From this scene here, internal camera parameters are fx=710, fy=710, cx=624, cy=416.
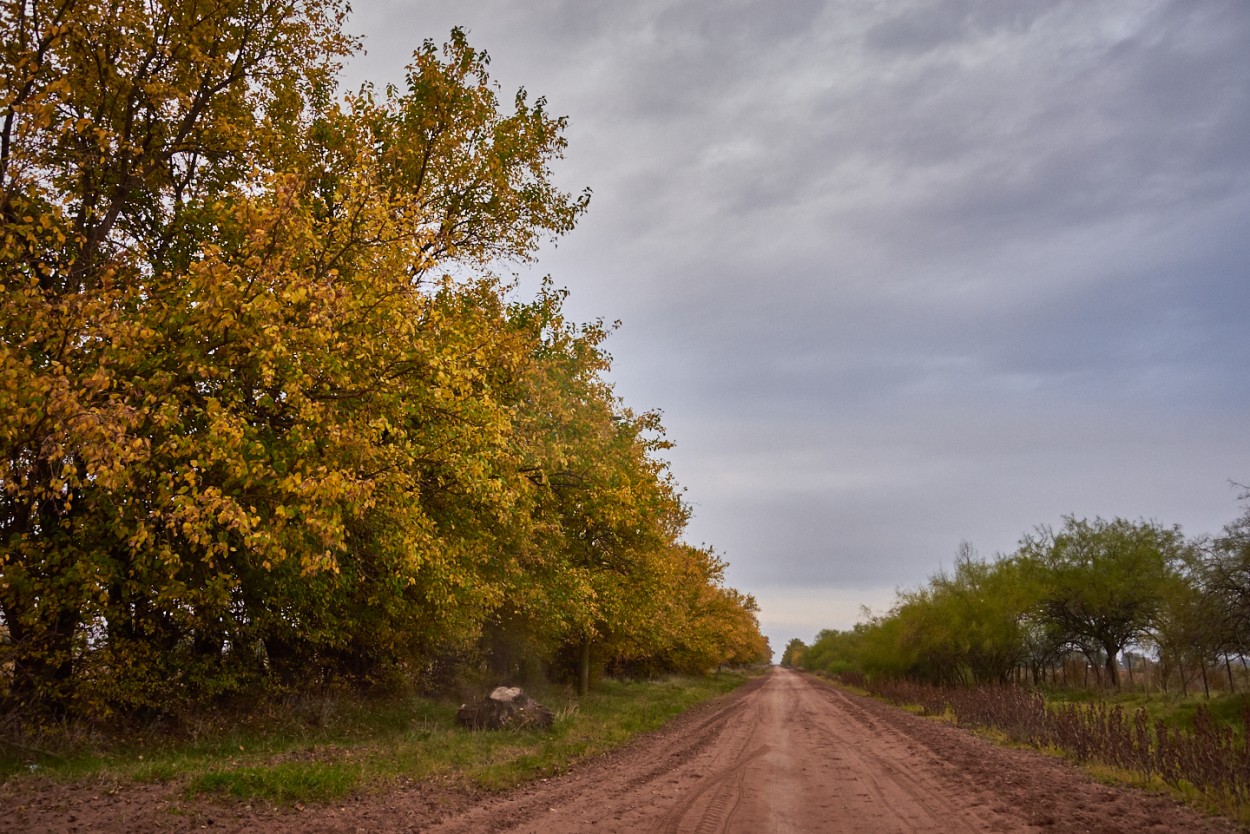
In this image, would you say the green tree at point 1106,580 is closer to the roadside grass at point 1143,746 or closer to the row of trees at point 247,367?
the roadside grass at point 1143,746

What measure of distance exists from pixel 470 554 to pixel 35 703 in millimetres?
6767

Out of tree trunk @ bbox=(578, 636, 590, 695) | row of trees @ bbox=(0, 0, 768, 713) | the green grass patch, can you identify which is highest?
row of trees @ bbox=(0, 0, 768, 713)

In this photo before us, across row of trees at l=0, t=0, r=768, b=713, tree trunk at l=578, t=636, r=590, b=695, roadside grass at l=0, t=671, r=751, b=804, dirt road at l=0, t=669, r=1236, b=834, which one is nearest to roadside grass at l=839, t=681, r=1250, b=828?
dirt road at l=0, t=669, r=1236, b=834

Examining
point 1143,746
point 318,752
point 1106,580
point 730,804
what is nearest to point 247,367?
point 318,752

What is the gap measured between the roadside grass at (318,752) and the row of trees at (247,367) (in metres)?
0.87

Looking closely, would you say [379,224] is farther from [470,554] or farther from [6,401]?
[470,554]

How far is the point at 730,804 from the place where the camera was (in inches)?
370

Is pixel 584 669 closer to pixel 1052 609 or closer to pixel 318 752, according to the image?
pixel 318 752

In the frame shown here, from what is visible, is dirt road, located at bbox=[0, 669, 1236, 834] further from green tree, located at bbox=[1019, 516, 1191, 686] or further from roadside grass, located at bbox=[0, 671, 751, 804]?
green tree, located at bbox=[1019, 516, 1191, 686]

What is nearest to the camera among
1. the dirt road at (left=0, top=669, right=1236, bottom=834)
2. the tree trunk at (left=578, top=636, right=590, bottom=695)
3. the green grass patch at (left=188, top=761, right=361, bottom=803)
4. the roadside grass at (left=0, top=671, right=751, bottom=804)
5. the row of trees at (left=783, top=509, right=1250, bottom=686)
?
the dirt road at (left=0, top=669, right=1236, bottom=834)

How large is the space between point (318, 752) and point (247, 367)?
22.2 feet

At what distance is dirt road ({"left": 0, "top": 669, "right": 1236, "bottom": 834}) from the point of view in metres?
7.76

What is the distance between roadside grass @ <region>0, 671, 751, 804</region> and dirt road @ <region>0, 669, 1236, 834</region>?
0.57 m

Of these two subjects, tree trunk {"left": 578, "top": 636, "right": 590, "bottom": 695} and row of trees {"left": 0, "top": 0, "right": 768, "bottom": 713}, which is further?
tree trunk {"left": 578, "top": 636, "right": 590, "bottom": 695}
